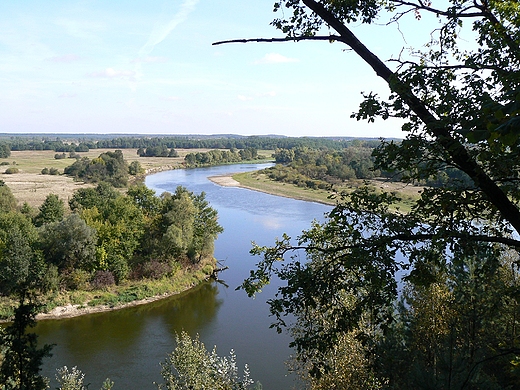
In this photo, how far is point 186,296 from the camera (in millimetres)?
22062

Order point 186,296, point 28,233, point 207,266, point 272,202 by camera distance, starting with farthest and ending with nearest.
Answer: point 272,202 → point 207,266 → point 186,296 → point 28,233

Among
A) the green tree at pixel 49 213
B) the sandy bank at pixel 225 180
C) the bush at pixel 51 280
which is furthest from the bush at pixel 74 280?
the sandy bank at pixel 225 180

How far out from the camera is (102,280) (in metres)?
21.2

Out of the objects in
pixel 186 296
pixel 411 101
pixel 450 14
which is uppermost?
pixel 450 14

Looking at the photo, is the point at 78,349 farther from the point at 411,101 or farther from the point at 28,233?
the point at 411,101

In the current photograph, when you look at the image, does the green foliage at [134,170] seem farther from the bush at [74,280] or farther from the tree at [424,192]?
the tree at [424,192]

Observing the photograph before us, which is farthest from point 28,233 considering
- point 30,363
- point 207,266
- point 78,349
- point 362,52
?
point 362,52

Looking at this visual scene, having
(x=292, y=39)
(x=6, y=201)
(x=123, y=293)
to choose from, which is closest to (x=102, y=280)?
(x=123, y=293)

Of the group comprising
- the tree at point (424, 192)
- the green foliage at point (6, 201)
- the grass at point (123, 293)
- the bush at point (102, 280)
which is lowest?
the grass at point (123, 293)

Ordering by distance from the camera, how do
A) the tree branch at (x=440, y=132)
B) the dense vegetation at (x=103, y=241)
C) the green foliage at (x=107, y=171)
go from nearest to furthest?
1. the tree branch at (x=440, y=132)
2. the dense vegetation at (x=103, y=241)
3. the green foliage at (x=107, y=171)

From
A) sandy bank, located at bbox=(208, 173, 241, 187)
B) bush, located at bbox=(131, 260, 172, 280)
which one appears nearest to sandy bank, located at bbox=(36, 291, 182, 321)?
bush, located at bbox=(131, 260, 172, 280)

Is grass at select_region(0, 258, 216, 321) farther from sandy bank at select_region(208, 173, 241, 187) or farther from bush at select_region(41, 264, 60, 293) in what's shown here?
sandy bank at select_region(208, 173, 241, 187)

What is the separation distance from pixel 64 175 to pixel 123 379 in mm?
49110

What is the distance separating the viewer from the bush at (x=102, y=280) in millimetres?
21094
